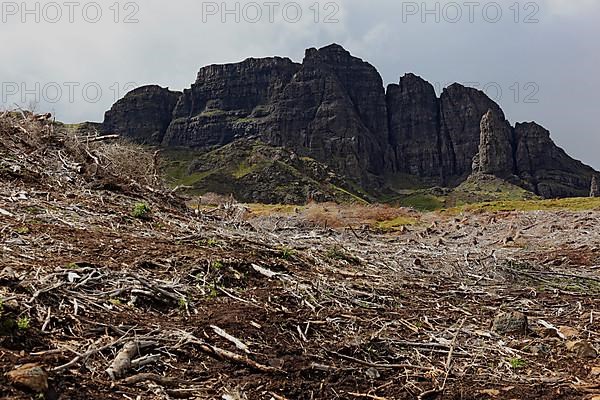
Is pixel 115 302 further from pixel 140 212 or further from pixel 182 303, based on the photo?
pixel 140 212

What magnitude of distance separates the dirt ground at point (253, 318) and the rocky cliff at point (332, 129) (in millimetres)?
157185

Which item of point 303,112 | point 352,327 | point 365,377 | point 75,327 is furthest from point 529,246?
point 303,112

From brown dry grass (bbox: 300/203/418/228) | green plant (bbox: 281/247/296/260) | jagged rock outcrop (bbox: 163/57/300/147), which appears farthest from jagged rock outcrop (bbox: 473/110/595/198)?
green plant (bbox: 281/247/296/260)

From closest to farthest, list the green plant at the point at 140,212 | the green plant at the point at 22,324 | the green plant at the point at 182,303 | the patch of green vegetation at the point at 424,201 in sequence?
the green plant at the point at 22,324 → the green plant at the point at 182,303 → the green plant at the point at 140,212 → the patch of green vegetation at the point at 424,201

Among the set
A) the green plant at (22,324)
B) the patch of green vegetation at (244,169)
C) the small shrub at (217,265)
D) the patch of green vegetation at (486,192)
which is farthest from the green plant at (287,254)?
the patch of green vegetation at (486,192)

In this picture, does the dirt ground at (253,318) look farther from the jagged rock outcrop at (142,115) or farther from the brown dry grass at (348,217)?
the jagged rock outcrop at (142,115)

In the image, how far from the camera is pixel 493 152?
163m

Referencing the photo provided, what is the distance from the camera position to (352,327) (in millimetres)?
6117

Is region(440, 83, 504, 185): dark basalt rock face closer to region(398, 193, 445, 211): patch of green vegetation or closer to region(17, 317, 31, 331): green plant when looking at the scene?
region(398, 193, 445, 211): patch of green vegetation

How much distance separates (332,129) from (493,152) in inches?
1934

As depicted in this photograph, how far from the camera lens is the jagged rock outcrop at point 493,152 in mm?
162750

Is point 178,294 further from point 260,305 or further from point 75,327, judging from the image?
point 75,327

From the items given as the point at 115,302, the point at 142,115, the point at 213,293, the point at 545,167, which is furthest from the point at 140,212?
the point at 545,167

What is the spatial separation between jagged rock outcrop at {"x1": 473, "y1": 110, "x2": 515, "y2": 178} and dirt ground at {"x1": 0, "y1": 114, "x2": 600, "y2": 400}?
160 m
